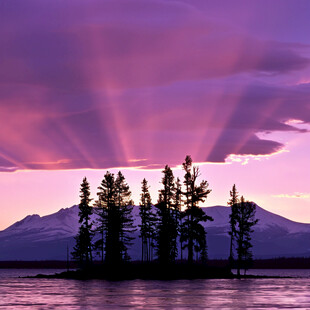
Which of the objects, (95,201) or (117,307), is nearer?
(117,307)

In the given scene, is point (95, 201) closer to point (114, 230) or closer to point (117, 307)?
point (114, 230)

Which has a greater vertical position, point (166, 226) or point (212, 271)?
point (166, 226)

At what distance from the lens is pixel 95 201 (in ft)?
412

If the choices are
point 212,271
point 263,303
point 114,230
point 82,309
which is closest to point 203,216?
point 212,271

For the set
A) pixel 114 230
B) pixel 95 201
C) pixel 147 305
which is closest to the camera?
pixel 147 305

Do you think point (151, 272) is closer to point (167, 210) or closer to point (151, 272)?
point (151, 272)

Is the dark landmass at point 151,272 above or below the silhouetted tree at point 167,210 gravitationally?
below

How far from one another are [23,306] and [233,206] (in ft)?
261

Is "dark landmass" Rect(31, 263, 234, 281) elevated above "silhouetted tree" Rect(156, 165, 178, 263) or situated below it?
below

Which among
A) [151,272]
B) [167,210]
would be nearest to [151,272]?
[151,272]

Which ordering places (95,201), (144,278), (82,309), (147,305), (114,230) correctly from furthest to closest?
(95,201) → (114,230) → (144,278) → (147,305) → (82,309)

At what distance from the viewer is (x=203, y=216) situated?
350ft

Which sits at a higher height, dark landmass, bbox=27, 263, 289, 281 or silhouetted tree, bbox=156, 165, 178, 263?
silhouetted tree, bbox=156, 165, 178, 263

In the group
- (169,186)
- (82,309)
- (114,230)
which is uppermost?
(169,186)
